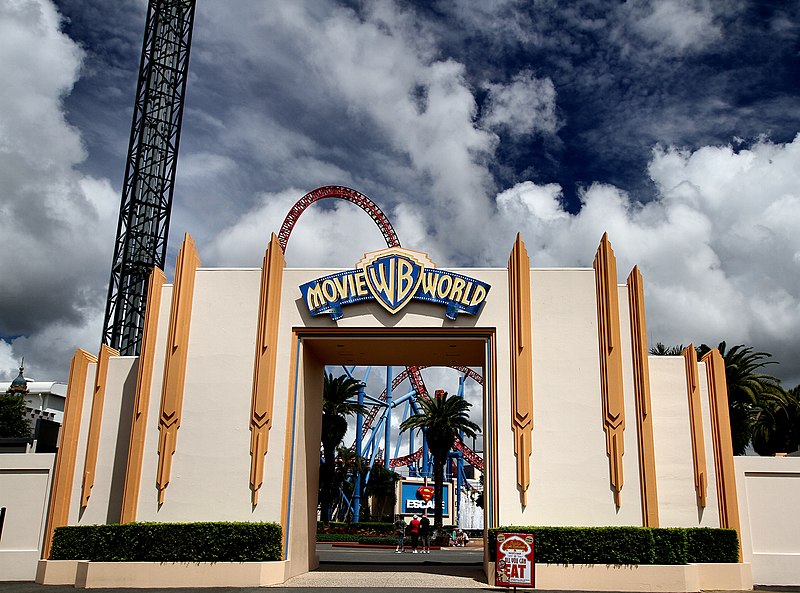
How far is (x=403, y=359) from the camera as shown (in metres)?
27.9

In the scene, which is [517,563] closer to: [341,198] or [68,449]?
[68,449]

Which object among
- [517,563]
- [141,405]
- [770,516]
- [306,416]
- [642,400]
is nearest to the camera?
[517,563]

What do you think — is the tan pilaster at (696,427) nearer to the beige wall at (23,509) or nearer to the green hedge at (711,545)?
the green hedge at (711,545)

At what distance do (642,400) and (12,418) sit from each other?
57.7 meters

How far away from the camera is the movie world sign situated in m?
24.3

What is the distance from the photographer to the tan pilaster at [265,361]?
76.4 ft

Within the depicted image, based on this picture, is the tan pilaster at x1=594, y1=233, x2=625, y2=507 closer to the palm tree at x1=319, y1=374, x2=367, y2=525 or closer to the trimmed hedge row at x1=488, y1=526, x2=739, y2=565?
the trimmed hedge row at x1=488, y1=526, x2=739, y2=565

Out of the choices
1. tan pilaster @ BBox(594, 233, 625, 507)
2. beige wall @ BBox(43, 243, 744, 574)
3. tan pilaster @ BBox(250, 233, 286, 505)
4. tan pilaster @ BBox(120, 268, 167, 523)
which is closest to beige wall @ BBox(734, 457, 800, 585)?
beige wall @ BBox(43, 243, 744, 574)

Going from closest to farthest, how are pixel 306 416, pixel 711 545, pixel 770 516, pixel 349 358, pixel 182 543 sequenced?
pixel 182 543 < pixel 711 545 < pixel 770 516 < pixel 306 416 < pixel 349 358

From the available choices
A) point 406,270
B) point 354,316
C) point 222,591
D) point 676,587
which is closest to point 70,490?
point 222,591

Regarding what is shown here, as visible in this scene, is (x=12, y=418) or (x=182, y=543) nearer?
(x=182, y=543)

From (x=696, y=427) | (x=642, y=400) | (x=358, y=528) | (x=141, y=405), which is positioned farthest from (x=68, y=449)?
(x=358, y=528)

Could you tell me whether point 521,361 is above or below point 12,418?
below

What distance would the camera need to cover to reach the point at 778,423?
4672 centimetres
